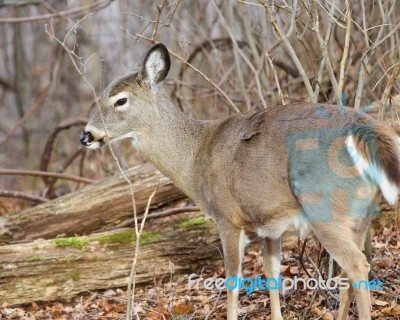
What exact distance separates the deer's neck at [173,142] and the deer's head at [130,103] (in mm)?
91

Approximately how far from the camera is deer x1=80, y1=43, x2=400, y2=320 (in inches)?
185

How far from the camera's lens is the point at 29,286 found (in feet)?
21.8

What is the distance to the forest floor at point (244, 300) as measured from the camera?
18.9 ft

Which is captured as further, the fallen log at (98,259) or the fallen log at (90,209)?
the fallen log at (90,209)

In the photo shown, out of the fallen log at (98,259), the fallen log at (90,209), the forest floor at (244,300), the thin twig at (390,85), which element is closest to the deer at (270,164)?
the forest floor at (244,300)

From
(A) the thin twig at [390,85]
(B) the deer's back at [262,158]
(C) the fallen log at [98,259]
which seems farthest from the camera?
(C) the fallen log at [98,259]

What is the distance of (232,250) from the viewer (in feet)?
17.7

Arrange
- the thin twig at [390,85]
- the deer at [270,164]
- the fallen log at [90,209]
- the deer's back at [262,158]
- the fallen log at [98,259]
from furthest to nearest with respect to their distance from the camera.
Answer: the fallen log at [90,209] → the fallen log at [98,259] → the thin twig at [390,85] → the deer's back at [262,158] → the deer at [270,164]

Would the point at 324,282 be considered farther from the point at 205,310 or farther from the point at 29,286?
the point at 29,286

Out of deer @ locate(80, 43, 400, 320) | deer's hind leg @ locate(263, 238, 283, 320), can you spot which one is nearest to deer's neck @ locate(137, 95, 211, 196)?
deer @ locate(80, 43, 400, 320)

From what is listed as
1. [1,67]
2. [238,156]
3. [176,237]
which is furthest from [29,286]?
[1,67]

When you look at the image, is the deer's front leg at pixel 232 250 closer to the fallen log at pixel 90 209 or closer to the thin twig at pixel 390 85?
the thin twig at pixel 390 85

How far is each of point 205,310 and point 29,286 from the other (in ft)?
5.46

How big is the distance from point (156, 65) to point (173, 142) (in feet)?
2.12
